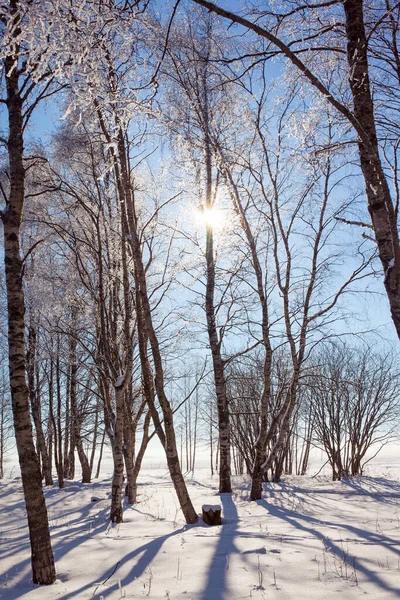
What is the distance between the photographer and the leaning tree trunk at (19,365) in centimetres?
394

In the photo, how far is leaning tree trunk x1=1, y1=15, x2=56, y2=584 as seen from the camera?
3.94 meters

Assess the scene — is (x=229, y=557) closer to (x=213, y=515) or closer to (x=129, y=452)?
(x=213, y=515)

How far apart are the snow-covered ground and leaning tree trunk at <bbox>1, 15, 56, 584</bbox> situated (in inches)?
13.0

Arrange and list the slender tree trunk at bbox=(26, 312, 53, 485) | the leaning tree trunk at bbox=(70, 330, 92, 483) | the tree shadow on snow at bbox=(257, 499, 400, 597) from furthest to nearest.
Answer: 1. the leaning tree trunk at bbox=(70, 330, 92, 483)
2. the slender tree trunk at bbox=(26, 312, 53, 485)
3. the tree shadow on snow at bbox=(257, 499, 400, 597)

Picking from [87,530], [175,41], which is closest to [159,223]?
[175,41]

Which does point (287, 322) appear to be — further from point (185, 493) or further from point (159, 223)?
point (185, 493)

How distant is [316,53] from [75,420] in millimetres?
16079

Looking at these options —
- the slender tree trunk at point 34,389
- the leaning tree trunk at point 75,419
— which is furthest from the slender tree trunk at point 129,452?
the leaning tree trunk at point 75,419

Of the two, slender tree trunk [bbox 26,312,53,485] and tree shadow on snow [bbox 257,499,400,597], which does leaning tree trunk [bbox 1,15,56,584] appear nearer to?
tree shadow on snow [bbox 257,499,400,597]

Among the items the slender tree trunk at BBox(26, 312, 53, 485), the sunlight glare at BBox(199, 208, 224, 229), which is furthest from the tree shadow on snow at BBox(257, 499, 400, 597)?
the slender tree trunk at BBox(26, 312, 53, 485)

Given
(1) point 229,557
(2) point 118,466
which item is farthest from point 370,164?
(2) point 118,466

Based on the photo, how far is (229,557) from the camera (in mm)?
4207

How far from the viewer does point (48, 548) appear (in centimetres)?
397

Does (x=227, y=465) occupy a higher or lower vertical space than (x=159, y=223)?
lower
